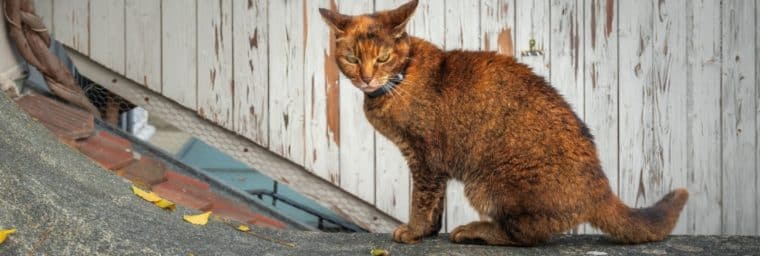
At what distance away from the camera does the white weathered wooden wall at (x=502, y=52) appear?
4531 millimetres

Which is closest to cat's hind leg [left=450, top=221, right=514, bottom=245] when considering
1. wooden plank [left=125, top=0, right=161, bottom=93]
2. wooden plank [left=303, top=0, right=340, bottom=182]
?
wooden plank [left=303, top=0, right=340, bottom=182]

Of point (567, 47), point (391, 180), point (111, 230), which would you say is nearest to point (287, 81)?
point (391, 180)

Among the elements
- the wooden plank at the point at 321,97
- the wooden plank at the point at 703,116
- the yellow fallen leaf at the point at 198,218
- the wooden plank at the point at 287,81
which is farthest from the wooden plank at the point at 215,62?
the wooden plank at the point at 703,116

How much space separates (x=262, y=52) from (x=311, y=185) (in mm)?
650

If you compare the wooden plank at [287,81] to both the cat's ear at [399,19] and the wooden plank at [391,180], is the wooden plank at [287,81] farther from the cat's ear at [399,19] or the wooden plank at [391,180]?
the cat's ear at [399,19]

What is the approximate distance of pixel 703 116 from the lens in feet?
15.0

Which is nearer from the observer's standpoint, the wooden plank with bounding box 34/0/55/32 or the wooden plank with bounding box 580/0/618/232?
the wooden plank with bounding box 580/0/618/232

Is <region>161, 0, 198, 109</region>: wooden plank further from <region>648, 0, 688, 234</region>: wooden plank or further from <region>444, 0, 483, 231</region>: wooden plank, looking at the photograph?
<region>648, 0, 688, 234</region>: wooden plank

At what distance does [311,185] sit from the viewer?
4.77 meters

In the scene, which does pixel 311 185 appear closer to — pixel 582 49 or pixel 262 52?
pixel 262 52

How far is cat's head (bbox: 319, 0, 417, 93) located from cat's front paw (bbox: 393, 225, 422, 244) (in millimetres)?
531

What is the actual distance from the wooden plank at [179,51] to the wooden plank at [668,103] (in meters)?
2.05

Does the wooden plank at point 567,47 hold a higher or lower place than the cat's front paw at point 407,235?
higher

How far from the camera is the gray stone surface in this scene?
10.00 feet
